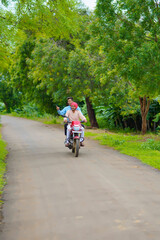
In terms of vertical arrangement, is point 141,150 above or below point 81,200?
above

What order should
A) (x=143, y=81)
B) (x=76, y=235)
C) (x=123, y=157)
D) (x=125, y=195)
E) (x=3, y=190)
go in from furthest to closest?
(x=143, y=81) → (x=123, y=157) → (x=3, y=190) → (x=125, y=195) → (x=76, y=235)

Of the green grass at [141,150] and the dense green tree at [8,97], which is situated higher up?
the dense green tree at [8,97]

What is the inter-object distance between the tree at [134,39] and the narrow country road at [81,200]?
154 inches

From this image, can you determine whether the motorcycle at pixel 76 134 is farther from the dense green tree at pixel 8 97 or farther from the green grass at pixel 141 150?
the dense green tree at pixel 8 97

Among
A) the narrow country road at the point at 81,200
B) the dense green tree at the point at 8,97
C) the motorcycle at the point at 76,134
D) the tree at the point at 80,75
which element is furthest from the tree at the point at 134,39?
the dense green tree at the point at 8,97

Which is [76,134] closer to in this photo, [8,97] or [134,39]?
[134,39]

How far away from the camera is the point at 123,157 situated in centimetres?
1087

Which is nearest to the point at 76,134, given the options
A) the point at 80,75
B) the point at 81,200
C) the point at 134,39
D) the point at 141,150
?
the point at 141,150

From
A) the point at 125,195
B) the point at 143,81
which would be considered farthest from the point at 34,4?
the point at 125,195

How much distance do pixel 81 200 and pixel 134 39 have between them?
8130 mm

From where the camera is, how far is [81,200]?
5.89 meters

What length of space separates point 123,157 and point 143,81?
356cm

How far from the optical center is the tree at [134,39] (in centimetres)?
1180

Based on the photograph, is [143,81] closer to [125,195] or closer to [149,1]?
[149,1]
